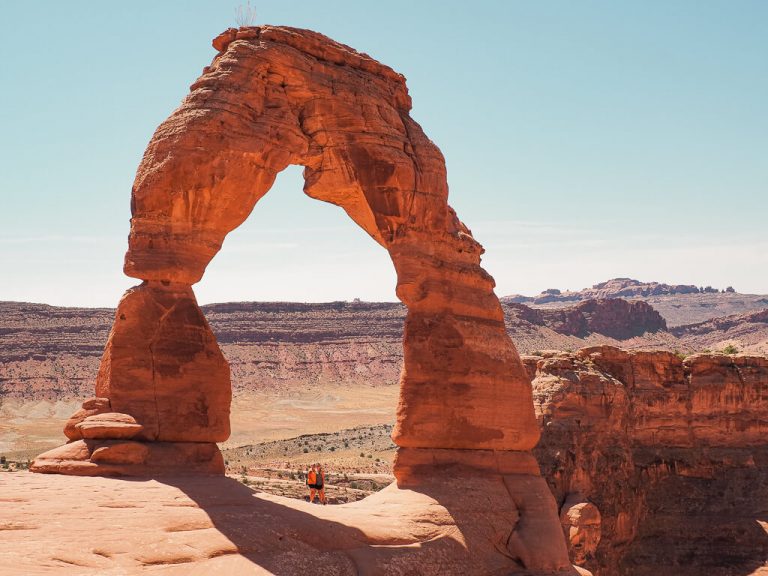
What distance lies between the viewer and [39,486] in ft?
41.2

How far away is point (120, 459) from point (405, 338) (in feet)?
19.1

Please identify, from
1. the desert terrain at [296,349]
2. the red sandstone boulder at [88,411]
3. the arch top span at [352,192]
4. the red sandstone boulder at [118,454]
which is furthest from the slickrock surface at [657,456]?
the desert terrain at [296,349]

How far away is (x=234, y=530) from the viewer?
40.7ft

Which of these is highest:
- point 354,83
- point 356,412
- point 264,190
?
point 354,83

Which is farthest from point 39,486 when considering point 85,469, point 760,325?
point 760,325

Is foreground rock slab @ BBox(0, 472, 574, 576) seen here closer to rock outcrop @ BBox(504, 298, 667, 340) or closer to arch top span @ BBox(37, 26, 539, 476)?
arch top span @ BBox(37, 26, 539, 476)

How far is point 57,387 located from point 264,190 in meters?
72.3

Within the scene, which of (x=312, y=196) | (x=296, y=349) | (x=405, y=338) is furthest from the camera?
(x=296, y=349)

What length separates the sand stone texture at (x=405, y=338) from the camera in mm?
13961

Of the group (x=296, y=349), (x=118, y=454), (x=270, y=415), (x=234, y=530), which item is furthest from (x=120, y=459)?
(x=296, y=349)

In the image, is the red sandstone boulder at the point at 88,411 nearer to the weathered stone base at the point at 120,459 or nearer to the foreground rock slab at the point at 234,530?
the weathered stone base at the point at 120,459

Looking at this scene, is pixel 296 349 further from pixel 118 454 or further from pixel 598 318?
pixel 118 454

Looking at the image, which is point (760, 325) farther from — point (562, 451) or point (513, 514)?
point (513, 514)

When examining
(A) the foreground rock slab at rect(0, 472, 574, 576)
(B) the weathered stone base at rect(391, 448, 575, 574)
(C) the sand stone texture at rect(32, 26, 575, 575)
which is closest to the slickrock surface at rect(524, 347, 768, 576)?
(B) the weathered stone base at rect(391, 448, 575, 574)
